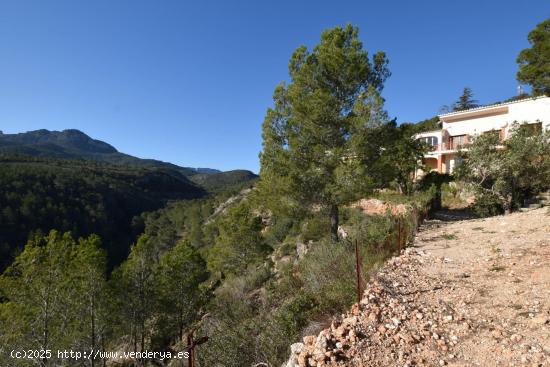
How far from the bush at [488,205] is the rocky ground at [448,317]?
781 centimetres

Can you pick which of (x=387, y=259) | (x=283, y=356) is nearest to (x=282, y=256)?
(x=387, y=259)

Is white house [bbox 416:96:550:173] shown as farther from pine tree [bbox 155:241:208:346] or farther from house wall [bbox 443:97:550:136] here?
pine tree [bbox 155:241:208:346]

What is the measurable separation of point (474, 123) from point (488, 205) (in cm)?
1369

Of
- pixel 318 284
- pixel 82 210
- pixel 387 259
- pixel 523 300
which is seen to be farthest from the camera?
pixel 82 210

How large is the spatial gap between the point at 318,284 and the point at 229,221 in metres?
21.4

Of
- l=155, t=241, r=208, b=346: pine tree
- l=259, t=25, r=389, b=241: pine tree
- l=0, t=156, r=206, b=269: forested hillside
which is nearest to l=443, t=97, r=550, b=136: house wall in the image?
l=259, t=25, r=389, b=241: pine tree

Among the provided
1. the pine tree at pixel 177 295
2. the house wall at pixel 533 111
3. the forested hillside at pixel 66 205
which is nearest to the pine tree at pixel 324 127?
the pine tree at pixel 177 295

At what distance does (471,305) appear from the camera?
13.8 ft

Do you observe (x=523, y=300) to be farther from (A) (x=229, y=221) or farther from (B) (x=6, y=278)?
(A) (x=229, y=221)

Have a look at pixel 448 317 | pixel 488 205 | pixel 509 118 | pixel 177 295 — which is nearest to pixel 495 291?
pixel 448 317

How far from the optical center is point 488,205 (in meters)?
13.7

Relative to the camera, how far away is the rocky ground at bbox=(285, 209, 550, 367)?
10.3 ft

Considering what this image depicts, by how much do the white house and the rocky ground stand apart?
57.5ft

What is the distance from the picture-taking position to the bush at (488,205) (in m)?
13.6
